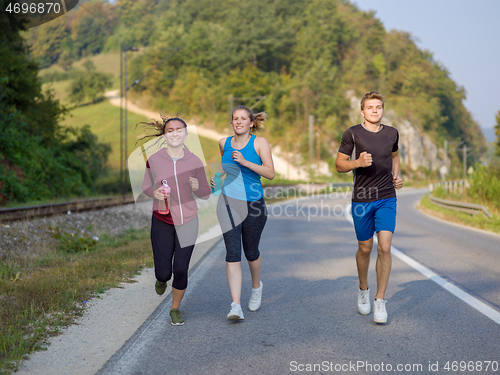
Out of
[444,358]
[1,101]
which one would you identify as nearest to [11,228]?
[444,358]

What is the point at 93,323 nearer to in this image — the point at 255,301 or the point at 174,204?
the point at 174,204

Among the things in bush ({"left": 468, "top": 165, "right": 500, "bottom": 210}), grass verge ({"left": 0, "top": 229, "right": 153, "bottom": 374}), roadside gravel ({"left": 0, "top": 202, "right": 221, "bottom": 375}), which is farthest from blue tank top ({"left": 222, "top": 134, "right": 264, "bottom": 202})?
bush ({"left": 468, "top": 165, "right": 500, "bottom": 210})

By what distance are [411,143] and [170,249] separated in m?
84.9

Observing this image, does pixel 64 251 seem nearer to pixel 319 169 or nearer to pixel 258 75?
pixel 319 169

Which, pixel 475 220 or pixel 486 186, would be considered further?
pixel 486 186

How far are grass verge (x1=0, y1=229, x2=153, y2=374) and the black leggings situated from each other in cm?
97

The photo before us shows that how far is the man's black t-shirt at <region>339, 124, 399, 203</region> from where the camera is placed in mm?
5203

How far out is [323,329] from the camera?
4836 mm

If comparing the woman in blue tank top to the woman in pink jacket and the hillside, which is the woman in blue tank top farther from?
the hillside

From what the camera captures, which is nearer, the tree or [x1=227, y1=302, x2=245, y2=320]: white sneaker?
[x1=227, y1=302, x2=245, y2=320]: white sneaker

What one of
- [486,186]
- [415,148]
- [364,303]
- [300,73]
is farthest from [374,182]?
[415,148]

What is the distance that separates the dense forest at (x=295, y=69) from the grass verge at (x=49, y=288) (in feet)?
209

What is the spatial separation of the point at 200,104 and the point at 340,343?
83.1 metres

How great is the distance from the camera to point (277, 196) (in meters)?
36.8
